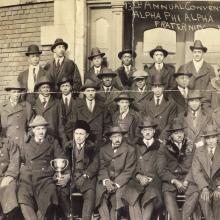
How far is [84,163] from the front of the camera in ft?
24.8

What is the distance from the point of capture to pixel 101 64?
8461mm

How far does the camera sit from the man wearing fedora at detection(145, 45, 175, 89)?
8102 millimetres

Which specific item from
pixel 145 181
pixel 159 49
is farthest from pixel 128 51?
pixel 145 181

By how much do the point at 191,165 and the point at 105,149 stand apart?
3.42 ft

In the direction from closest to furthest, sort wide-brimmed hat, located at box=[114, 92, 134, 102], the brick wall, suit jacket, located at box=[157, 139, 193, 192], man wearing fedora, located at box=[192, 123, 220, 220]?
man wearing fedora, located at box=[192, 123, 220, 220], suit jacket, located at box=[157, 139, 193, 192], wide-brimmed hat, located at box=[114, 92, 134, 102], the brick wall

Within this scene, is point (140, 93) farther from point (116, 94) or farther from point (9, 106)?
point (9, 106)

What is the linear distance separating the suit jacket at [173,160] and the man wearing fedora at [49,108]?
1264 mm

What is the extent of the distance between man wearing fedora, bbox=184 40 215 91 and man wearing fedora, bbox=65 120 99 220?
152 cm

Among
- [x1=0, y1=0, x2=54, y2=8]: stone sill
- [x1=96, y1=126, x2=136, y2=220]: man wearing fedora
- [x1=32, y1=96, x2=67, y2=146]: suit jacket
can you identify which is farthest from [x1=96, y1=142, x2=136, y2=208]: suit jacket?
[x1=0, y1=0, x2=54, y2=8]: stone sill

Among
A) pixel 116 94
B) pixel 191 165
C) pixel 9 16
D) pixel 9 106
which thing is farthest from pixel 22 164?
pixel 9 16

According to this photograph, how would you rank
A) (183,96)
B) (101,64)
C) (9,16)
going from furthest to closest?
(9,16), (101,64), (183,96)

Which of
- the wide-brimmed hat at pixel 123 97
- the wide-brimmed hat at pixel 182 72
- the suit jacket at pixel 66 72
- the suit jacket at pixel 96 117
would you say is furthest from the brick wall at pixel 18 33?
the wide-brimmed hat at pixel 182 72

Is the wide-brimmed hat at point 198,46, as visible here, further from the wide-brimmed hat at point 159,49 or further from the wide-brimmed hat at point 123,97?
the wide-brimmed hat at point 123,97

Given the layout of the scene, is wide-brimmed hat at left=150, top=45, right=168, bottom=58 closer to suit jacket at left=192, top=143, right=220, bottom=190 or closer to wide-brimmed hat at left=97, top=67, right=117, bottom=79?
wide-brimmed hat at left=97, top=67, right=117, bottom=79
